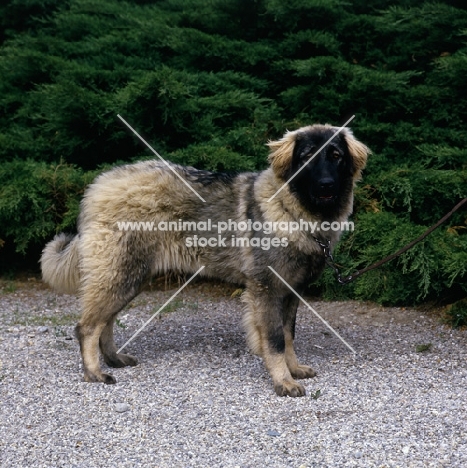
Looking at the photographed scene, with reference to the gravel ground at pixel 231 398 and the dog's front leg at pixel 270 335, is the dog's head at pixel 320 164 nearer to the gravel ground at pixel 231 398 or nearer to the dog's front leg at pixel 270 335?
the dog's front leg at pixel 270 335

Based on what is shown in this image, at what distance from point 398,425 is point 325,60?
4.35m

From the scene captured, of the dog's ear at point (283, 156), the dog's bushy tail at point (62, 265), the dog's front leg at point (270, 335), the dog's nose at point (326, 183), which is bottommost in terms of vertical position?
the dog's front leg at point (270, 335)

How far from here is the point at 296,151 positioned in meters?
4.46

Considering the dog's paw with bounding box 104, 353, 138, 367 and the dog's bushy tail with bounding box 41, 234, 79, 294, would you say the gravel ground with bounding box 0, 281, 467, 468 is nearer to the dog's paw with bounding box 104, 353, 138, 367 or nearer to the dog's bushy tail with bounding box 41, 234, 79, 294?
the dog's paw with bounding box 104, 353, 138, 367

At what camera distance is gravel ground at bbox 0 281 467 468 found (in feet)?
11.3

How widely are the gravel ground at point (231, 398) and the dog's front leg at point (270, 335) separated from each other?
0.50 ft

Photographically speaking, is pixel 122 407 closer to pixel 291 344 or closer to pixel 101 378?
pixel 101 378

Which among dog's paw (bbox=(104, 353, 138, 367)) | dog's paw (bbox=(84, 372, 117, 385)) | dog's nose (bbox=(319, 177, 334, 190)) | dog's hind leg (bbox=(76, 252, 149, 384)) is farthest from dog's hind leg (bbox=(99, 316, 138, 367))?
dog's nose (bbox=(319, 177, 334, 190))

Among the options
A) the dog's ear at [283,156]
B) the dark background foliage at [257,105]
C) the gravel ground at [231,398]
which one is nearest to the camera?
the gravel ground at [231,398]

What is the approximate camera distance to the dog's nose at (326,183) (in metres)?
4.23

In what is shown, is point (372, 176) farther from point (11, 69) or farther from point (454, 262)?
point (11, 69)

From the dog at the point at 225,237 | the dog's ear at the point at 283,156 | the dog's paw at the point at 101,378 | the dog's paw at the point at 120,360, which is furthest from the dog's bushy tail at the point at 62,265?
the dog's ear at the point at 283,156

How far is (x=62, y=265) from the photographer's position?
480 centimetres

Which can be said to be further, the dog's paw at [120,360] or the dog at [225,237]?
the dog's paw at [120,360]
